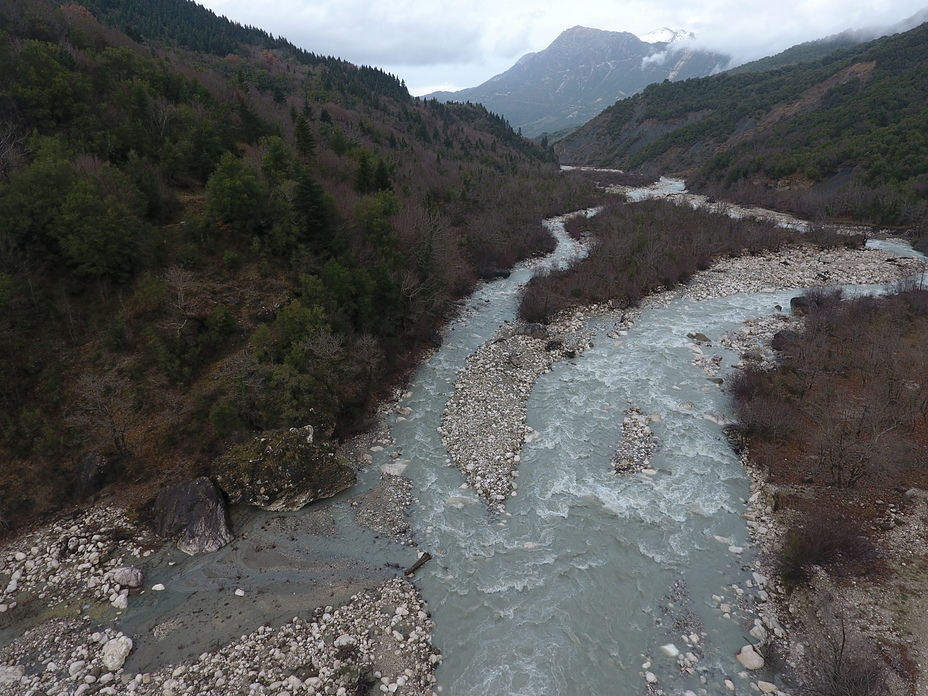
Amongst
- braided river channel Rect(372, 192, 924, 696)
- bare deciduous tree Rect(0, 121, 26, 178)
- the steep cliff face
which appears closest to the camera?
braided river channel Rect(372, 192, 924, 696)

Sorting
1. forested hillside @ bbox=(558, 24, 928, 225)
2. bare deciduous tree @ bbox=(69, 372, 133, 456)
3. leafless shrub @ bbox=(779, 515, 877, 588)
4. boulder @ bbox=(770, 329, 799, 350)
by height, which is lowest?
leafless shrub @ bbox=(779, 515, 877, 588)

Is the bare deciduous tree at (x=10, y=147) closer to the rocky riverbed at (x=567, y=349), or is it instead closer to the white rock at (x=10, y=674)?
the white rock at (x=10, y=674)

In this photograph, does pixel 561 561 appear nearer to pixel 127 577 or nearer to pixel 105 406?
pixel 127 577

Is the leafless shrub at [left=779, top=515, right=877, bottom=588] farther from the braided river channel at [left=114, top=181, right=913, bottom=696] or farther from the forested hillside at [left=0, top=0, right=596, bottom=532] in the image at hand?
the forested hillside at [left=0, top=0, right=596, bottom=532]

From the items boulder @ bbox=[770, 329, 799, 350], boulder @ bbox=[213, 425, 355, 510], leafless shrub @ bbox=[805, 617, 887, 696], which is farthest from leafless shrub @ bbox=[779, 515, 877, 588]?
boulder @ bbox=[770, 329, 799, 350]

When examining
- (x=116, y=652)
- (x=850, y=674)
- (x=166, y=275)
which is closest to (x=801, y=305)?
(x=850, y=674)

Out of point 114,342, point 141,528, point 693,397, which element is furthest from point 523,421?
point 114,342
